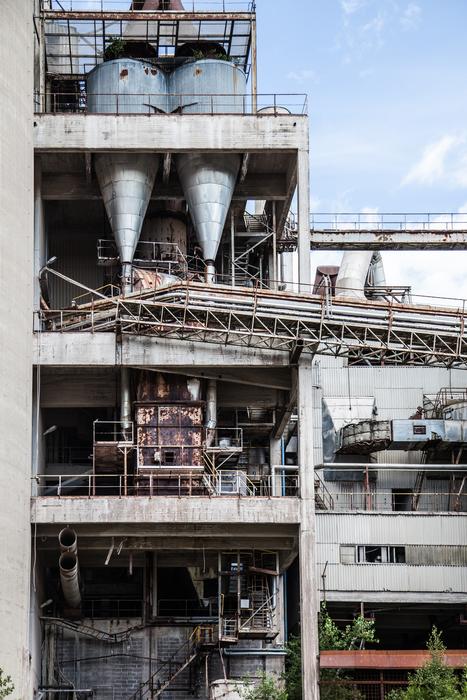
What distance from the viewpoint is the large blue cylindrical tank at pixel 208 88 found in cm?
5075

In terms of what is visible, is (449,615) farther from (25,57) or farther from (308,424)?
(25,57)

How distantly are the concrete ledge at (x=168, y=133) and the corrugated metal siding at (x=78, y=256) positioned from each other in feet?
31.1

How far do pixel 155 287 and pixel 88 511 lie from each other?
860cm

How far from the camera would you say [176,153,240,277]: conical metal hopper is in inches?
1919

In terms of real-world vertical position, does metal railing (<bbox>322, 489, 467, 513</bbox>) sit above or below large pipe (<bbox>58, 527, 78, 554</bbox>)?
above

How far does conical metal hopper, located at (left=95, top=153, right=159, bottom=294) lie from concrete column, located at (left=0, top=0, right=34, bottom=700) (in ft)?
11.3

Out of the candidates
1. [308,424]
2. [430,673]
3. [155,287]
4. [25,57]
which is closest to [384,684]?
[430,673]

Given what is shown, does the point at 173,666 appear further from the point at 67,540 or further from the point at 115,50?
the point at 115,50

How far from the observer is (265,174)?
5125 centimetres

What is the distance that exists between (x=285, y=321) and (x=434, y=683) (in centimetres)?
1356

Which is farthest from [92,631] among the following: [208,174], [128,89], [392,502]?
[128,89]

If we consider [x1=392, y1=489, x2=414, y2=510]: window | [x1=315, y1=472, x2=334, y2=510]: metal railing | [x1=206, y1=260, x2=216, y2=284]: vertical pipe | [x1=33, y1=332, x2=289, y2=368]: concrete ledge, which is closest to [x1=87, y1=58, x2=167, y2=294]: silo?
[x1=206, y1=260, x2=216, y2=284]: vertical pipe

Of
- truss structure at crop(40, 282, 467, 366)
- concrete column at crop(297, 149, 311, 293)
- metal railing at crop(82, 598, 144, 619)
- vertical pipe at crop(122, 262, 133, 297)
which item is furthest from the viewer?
metal railing at crop(82, 598, 144, 619)

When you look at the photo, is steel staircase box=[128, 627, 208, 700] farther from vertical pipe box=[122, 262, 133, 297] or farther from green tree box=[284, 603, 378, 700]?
vertical pipe box=[122, 262, 133, 297]
